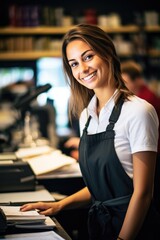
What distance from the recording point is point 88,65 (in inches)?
87.3

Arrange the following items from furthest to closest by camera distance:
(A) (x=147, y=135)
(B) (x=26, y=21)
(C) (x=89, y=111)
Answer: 1. (B) (x=26, y=21)
2. (C) (x=89, y=111)
3. (A) (x=147, y=135)

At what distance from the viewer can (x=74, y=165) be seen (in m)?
3.32

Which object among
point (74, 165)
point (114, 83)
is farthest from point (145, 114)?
point (74, 165)

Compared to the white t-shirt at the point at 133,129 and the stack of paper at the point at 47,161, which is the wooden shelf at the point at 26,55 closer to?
the stack of paper at the point at 47,161

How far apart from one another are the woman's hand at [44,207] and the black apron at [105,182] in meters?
0.18

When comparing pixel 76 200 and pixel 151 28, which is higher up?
pixel 76 200

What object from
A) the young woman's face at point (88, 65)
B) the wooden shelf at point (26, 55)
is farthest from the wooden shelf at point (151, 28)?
the young woman's face at point (88, 65)

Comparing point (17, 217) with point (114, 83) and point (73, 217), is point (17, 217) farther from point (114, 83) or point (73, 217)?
point (73, 217)

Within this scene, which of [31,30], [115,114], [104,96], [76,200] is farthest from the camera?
[31,30]

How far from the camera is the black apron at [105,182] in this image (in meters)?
2.10

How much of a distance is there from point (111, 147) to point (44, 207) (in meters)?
0.47

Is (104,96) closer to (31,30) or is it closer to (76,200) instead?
(76,200)

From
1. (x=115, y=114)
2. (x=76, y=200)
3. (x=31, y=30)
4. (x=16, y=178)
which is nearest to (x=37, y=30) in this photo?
(x=31, y=30)

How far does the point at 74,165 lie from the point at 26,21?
5.23m
